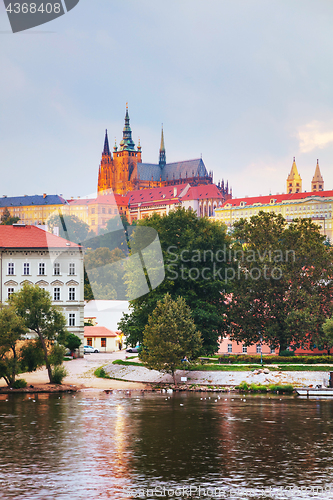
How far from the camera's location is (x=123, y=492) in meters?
26.8

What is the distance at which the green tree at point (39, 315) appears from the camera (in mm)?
58953

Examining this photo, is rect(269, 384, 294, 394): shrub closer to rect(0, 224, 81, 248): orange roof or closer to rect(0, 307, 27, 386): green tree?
rect(0, 307, 27, 386): green tree

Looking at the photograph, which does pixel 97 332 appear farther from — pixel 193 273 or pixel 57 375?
pixel 57 375

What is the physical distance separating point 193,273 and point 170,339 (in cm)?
835

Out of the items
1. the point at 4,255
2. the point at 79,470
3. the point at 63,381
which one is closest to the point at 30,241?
the point at 4,255

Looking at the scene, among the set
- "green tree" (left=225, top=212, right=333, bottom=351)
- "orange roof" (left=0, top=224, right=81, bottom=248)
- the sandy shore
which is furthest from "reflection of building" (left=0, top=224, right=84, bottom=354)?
"green tree" (left=225, top=212, right=333, bottom=351)

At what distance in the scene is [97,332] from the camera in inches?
3784

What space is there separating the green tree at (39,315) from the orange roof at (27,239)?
1986 cm

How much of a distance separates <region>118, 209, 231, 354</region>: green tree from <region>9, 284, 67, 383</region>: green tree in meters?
10.5

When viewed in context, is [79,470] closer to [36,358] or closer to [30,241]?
[36,358]

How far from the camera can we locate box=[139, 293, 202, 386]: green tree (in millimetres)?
60750

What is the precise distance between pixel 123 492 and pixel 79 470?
4138 millimetres

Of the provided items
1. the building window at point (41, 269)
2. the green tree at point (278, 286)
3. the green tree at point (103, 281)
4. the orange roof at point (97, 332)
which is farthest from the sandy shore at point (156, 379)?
the green tree at point (103, 281)

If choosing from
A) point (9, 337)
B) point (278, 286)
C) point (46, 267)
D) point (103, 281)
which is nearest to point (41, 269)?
point (46, 267)
